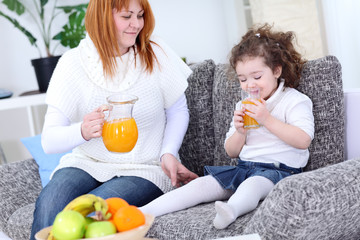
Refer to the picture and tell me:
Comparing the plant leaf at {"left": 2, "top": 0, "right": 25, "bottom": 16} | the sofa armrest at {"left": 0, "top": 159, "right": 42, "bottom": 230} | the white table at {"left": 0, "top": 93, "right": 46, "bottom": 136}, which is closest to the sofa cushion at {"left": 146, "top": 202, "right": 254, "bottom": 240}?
the sofa armrest at {"left": 0, "top": 159, "right": 42, "bottom": 230}

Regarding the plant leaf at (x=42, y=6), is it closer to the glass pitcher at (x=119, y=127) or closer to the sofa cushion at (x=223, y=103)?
the sofa cushion at (x=223, y=103)

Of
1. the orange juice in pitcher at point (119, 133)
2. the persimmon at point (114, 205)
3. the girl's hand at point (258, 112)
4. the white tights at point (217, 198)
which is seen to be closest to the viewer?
the persimmon at point (114, 205)

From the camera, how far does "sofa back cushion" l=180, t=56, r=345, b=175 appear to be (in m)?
2.13

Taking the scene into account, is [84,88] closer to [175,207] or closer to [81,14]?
[175,207]

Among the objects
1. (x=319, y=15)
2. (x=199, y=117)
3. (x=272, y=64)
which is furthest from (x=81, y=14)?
(x=272, y=64)

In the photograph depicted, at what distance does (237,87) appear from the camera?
2404mm

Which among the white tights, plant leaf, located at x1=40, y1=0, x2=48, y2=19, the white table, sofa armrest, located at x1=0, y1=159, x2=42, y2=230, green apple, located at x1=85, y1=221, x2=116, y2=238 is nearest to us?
green apple, located at x1=85, y1=221, x2=116, y2=238

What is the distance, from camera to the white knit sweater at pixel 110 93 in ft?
7.20

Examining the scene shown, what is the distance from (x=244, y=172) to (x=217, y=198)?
139 millimetres

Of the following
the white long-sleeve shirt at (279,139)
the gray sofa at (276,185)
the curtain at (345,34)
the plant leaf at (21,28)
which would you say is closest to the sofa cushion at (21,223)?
the gray sofa at (276,185)

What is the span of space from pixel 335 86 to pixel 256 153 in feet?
1.27

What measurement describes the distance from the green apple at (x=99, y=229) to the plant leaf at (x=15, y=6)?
10.7 feet

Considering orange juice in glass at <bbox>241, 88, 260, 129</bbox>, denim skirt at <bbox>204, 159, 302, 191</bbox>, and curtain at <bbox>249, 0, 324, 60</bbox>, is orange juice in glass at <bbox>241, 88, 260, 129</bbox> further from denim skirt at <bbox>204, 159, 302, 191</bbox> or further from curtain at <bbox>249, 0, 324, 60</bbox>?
curtain at <bbox>249, 0, 324, 60</bbox>

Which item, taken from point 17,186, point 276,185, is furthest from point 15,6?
point 276,185
